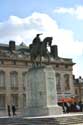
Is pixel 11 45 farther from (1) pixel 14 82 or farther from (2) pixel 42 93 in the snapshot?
(2) pixel 42 93

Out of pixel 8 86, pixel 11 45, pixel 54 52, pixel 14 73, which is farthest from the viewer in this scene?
pixel 54 52

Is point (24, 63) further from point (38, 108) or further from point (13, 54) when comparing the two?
point (38, 108)

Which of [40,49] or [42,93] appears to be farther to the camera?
[40,49]

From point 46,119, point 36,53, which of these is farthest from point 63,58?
point 46,119

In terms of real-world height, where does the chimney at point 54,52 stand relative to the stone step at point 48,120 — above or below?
above

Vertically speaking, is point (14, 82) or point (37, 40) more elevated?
point (14, 82)

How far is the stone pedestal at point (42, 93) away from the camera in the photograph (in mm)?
27359

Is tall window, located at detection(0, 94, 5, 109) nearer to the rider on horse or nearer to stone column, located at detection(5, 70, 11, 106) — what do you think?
stone column, located at detection(5, 70, 11, 106)

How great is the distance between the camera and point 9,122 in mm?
25250

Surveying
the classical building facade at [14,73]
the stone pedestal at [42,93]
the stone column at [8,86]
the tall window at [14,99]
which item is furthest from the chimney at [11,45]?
the stone pedestal at [42,93]

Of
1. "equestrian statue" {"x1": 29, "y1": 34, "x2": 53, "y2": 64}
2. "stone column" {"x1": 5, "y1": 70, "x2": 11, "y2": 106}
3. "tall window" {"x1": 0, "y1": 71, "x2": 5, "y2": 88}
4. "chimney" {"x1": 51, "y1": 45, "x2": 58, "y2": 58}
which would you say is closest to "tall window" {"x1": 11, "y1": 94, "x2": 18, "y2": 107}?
"stone column" {"x1": 5, "y1": 70, "x2": 11, "y2": 106}

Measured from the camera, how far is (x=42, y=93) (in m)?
27.6

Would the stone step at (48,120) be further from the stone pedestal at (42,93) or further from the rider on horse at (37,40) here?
the rider on horse at (37,40)

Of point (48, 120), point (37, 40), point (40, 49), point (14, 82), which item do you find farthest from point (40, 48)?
point (14, 82)
